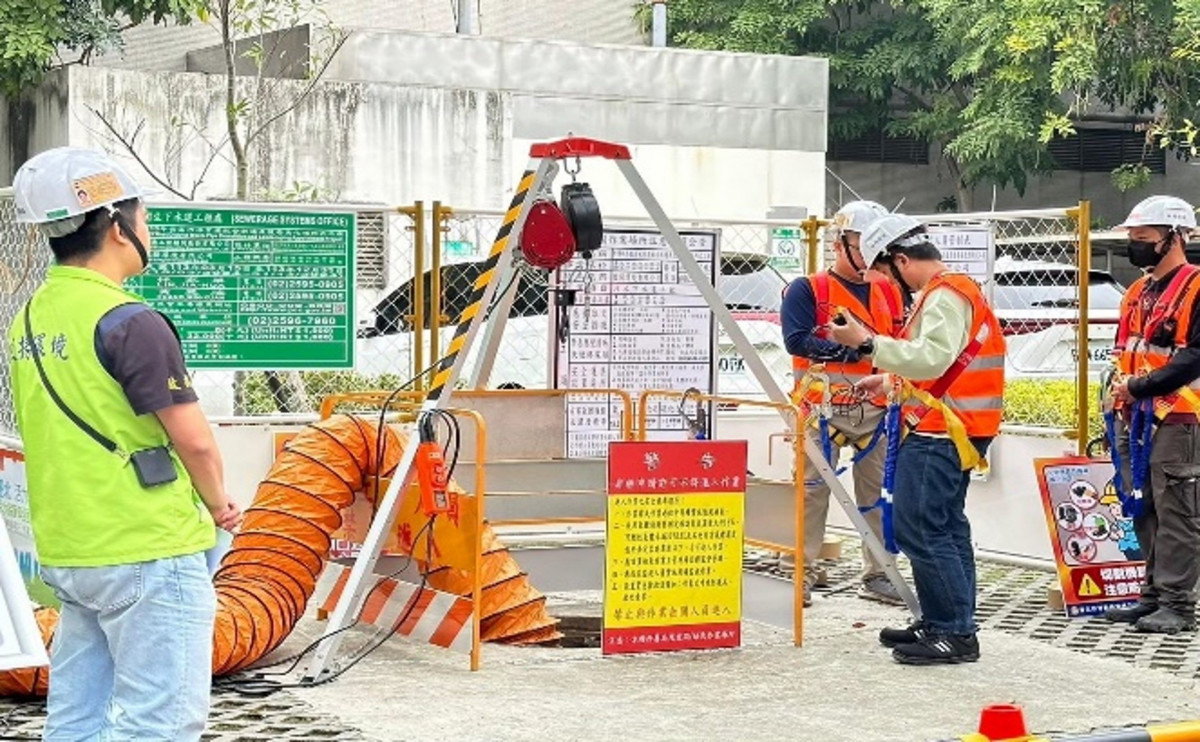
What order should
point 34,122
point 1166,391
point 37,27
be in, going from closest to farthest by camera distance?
point 1166,391 < point 37,27 < point 34,122

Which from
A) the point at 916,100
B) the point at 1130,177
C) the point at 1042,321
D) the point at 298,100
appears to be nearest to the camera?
the point at 1042,321

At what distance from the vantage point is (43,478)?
4.89m

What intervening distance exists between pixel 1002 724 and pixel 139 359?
2.40m

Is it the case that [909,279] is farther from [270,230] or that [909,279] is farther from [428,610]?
[270,230]

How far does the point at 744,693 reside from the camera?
7801mm

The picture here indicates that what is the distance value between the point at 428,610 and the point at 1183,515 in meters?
3.59

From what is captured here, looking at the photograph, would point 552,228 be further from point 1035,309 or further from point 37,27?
point 37,27

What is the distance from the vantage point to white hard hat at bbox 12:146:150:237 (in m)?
4.86

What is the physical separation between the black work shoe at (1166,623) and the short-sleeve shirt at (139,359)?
592 centimetres

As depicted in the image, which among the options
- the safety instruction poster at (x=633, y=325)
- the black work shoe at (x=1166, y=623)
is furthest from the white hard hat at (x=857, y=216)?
the black work shoe at (x=1166, y=623)

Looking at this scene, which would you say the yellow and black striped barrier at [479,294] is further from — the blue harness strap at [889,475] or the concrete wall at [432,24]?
the concrete wall at [432,24]

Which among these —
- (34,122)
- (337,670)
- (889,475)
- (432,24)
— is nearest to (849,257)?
(889,475)

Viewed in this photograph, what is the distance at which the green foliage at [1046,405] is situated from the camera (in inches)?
460

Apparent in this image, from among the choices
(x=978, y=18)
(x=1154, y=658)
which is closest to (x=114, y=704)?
(x=1154, y=658)
